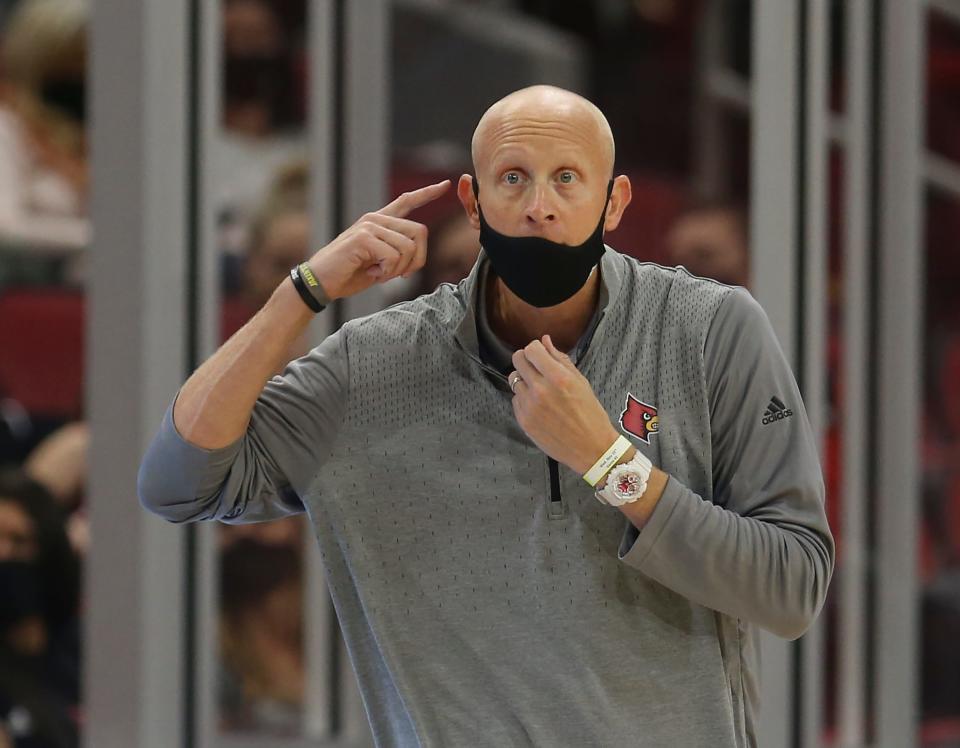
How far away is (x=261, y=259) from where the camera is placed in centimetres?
366

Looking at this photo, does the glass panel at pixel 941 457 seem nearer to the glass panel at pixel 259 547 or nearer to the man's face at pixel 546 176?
the glass panel at pixel 259 547

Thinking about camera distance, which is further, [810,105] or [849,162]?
[849,162]

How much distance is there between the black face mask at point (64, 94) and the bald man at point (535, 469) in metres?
2.83

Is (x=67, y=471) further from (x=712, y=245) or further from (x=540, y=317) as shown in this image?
(x=540, y=317)

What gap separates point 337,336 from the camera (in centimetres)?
146

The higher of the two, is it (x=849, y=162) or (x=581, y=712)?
(x=849, y=162)

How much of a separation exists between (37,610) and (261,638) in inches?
31.2

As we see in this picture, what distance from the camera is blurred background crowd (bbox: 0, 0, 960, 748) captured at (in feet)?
10.1

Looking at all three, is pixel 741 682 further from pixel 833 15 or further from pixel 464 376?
pixel 833 15

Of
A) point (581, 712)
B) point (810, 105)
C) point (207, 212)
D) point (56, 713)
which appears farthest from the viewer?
point (56, 713)

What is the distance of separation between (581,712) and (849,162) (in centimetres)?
212

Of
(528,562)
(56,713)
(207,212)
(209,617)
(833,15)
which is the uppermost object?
(833,15)

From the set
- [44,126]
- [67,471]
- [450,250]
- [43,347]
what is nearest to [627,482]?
[450,250]

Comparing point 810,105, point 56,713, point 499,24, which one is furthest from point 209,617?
point 499,24
